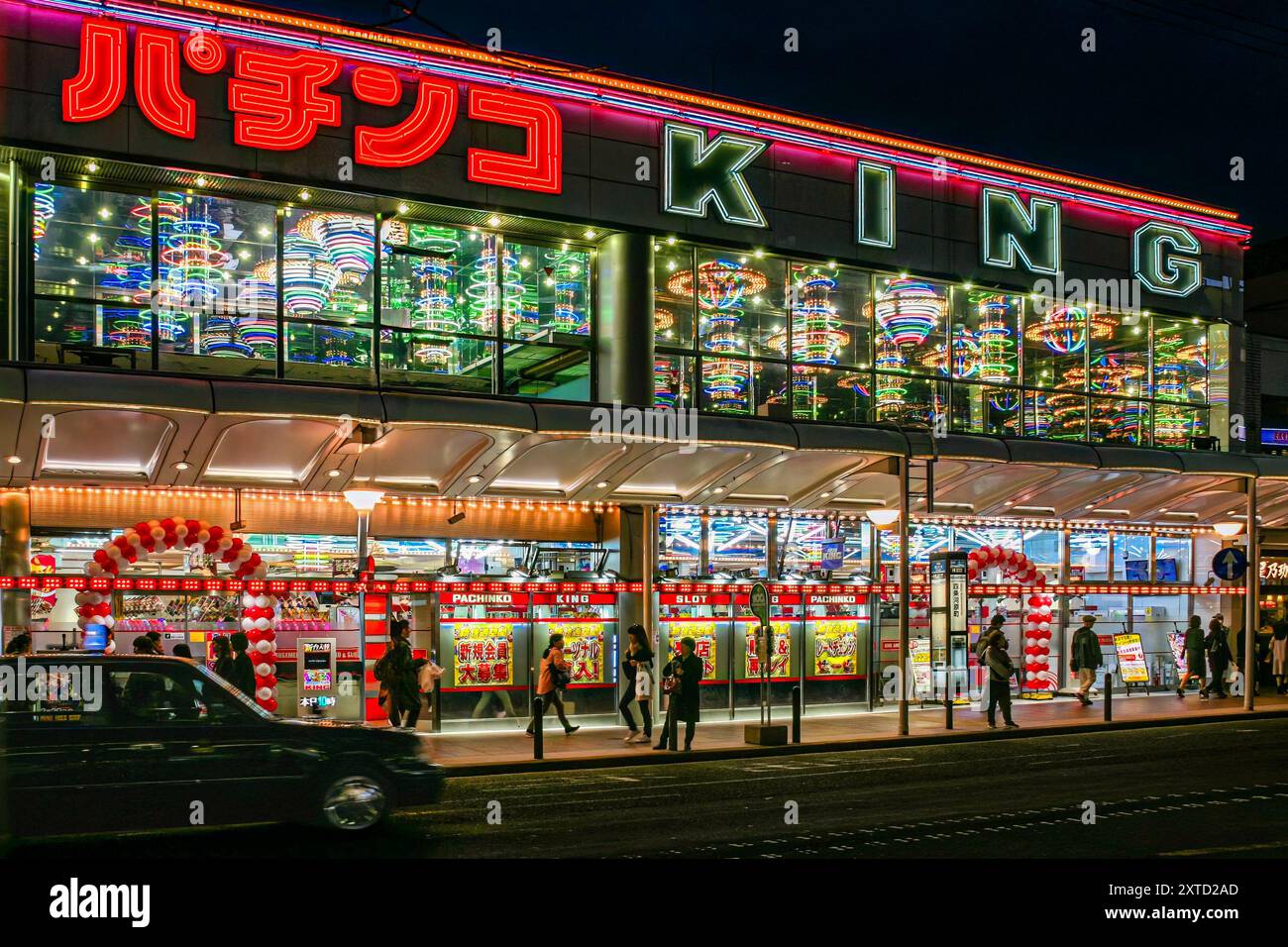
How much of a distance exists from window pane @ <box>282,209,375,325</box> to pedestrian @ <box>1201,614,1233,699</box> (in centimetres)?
1928

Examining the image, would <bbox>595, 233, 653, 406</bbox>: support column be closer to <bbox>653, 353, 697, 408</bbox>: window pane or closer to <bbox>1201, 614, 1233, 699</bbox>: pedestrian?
<bbox>653, 353, 697, 408</bbox>: window pane

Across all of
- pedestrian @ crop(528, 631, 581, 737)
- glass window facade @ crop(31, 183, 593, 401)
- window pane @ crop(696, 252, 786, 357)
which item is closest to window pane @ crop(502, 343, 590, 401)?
glass window facade @ crop(31, 183, 593, 401)

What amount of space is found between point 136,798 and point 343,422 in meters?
8.99

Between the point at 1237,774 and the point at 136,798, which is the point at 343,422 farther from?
the point at 1237,774

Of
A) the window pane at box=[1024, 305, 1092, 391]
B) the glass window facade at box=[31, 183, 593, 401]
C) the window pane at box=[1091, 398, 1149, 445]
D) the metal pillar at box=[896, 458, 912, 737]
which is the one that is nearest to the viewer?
the glass window facade at box=[31, 183, 593, 401]

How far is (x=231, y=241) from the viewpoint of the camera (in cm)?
2022

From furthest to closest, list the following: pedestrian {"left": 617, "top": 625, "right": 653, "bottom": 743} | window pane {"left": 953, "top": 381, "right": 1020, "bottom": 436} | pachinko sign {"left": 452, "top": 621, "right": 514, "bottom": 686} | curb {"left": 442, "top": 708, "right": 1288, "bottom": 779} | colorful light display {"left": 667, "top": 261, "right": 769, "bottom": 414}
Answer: window pane {"left": 953, "top": 381, "right": 1020, "bottom": 436}
colorful light display {"left": 667, "top": 261, "right": 769, "bottom": 414}
pachinko sign {"left": 452, "top": 621, "right": 514, "bottom": 686}
pedestrian {"left": 617, "top": 625, "right": 653, "bottom": 743}
curb {"left": 442, "top": 708, "right": 1288, "bottom": 779}

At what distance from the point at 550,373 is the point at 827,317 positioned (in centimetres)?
587

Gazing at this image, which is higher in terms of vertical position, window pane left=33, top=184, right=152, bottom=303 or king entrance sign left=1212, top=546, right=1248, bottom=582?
window pane left=33, top=184, right=152, bottom=303

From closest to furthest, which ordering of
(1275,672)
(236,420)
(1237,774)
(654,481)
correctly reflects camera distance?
(1237,774), (236,420), (654,481), (1275,672)

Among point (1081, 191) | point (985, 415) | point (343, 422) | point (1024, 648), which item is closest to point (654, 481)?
point (343, 422)

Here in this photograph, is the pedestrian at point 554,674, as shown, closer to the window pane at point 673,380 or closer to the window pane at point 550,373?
the window pane at point 550,373

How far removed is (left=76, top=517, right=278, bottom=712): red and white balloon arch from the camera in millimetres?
18547

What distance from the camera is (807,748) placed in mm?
20203
